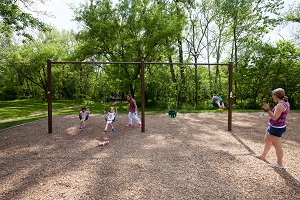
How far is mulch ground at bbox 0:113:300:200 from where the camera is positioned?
3426mm

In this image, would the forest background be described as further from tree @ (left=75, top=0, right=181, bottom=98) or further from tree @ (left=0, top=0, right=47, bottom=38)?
tree @ (left=0, top=0, right=47, bottom=38)

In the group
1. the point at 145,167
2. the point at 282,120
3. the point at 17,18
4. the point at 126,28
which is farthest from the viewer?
the point at 126,28

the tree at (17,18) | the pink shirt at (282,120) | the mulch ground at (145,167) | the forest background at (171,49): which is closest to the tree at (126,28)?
the forest background at (171,49)

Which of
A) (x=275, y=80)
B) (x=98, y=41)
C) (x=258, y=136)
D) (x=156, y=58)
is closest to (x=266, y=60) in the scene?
(x=275, y=80)

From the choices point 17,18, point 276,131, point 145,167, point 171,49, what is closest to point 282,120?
point 276,131

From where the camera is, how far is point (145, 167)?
4.48 meters

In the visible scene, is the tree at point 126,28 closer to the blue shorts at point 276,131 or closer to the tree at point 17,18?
the tree at point 17,18

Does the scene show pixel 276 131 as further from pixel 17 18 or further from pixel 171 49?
pixel 171 49

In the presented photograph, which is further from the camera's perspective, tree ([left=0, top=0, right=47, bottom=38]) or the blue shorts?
tree ([left=0, top=0, right=47, bottom=38])

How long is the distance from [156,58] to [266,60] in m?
9.09

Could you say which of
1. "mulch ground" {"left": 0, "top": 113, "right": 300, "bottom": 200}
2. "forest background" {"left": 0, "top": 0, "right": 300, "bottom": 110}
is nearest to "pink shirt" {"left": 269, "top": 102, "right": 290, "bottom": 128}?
"mulch ground" {"left": 0, "top": 113, "right": 300, "bottom": 200}

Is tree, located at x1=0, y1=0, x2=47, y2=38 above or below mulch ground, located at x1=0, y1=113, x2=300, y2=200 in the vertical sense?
above

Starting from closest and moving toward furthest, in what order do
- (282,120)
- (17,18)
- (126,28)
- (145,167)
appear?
(282,120) → (145,167) → (17,18) → (126,28)

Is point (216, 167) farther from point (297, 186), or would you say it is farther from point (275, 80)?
point (275, 80)
